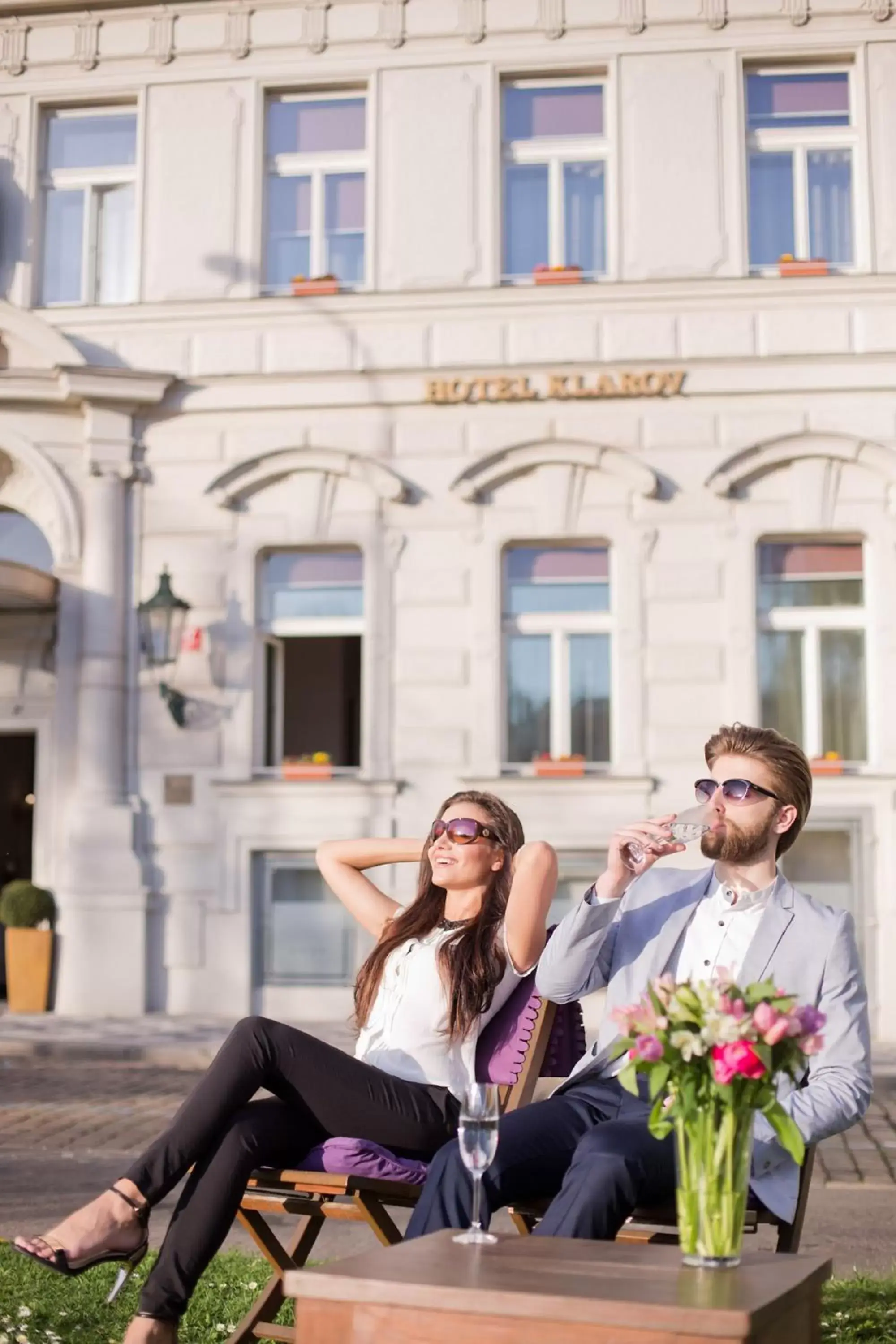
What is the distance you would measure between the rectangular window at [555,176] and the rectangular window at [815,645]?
299cm

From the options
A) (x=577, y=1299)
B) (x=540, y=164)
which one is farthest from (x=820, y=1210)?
(x=540, y=164)

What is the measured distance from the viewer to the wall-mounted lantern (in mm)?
13852

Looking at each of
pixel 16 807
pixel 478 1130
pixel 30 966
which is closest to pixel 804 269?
pixel 16 807

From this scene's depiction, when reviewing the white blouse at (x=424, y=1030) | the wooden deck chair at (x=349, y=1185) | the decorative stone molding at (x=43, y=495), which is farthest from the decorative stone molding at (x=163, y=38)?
the wooden deck chair at (x=349, y=1185)

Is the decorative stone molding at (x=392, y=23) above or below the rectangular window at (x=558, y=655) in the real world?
above

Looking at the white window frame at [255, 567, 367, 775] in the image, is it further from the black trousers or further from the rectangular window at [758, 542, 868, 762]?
the black trousers

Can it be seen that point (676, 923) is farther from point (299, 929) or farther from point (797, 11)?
point (797, 11)

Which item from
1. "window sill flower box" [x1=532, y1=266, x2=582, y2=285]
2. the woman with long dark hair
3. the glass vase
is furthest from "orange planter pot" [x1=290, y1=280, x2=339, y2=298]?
the glass vase

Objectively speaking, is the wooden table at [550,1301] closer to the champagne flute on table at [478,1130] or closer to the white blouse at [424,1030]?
the champagne flute on table at [478,1130]

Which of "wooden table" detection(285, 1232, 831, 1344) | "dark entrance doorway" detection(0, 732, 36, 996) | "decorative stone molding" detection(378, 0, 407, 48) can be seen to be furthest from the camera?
"dark entrance doorway" detection(0, 732, 36, 996)

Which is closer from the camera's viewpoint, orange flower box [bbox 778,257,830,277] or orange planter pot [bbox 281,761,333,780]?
orange flower box [bbox 778,257,830,277]

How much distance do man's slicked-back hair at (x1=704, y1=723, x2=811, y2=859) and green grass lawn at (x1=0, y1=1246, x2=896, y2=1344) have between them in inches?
53.8

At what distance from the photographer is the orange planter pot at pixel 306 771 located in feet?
45.7

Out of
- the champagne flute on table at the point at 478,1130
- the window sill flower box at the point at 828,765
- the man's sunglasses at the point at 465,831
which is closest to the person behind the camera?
the champagne flute on table at the point at 478,1130
